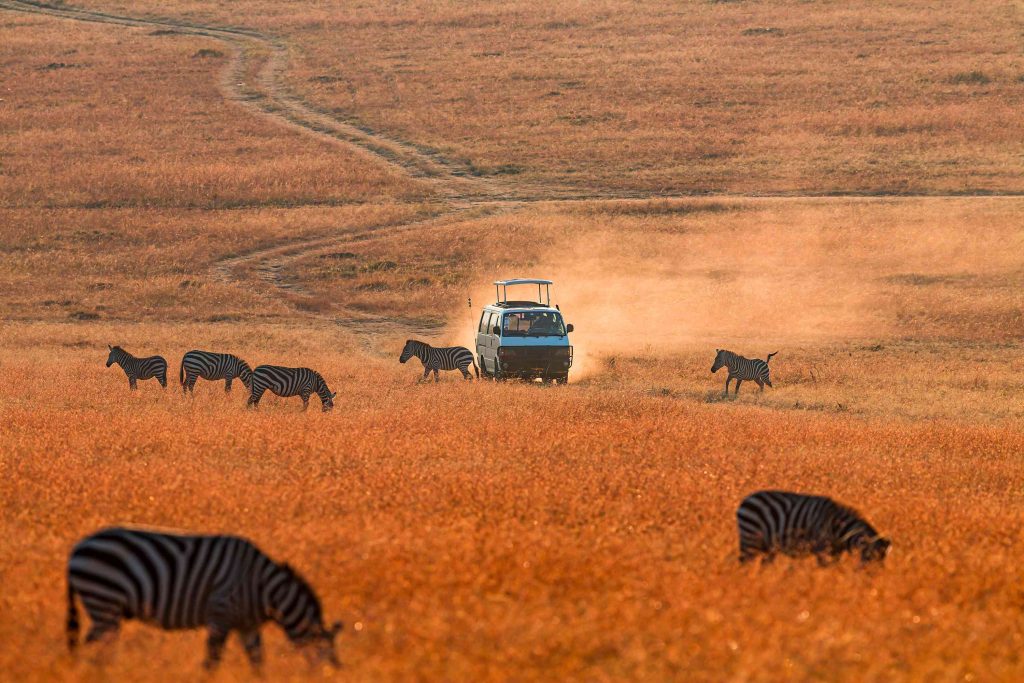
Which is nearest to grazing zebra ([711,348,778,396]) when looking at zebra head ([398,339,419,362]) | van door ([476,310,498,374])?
van door ([476,310,498,374])

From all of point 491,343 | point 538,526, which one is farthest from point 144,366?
point 538,526

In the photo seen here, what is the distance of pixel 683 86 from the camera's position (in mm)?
88125

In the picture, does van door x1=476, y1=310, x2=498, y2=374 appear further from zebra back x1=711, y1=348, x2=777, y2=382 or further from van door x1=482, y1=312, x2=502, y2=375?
zebra back x1=711, y1=348, x2=777, y2=382

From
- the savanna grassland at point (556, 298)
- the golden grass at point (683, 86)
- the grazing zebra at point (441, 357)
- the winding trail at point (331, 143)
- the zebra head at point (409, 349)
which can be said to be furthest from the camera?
the golden grass at point (683, 86)

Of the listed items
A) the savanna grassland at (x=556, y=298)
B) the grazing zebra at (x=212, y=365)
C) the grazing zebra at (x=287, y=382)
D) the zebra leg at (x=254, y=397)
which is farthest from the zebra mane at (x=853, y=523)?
the grazing zebra at (x=212, y=365)

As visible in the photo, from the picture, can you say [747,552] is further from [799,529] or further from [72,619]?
[72,619]

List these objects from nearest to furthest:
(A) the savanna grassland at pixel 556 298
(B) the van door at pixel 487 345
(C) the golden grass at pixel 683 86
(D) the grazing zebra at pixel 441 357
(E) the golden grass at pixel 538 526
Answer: (E) the golden grass at pixel 538 526, (A) the savanna grassland at pixel 556 298, (B) the van door at pixel 487 345, (D) the grazing zebra at pixel 441 357, (C) the golden grass at pixel 683 86

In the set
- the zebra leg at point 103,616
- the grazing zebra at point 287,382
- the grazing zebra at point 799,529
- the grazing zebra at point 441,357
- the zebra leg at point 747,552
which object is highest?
the grazing zebra at point 441,357

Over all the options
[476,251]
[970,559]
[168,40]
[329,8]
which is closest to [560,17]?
[329,8]

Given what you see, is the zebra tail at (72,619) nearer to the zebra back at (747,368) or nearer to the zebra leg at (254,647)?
the zebra leg at (254,647)

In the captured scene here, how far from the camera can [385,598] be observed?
29.2 feet

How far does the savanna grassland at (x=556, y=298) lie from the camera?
29.1ft

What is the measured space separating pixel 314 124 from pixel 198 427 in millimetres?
65188

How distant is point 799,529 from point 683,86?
8058 cm
